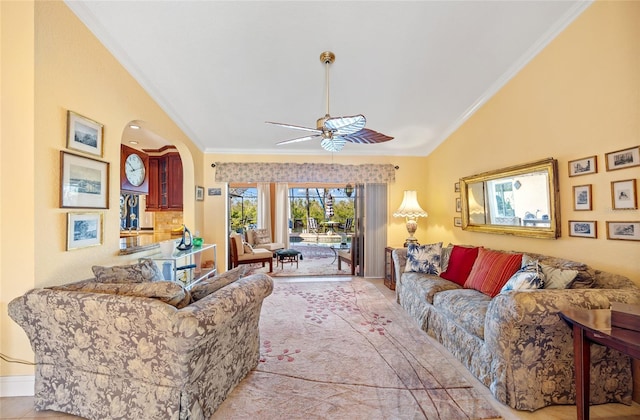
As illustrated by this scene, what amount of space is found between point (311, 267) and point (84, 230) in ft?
15.1

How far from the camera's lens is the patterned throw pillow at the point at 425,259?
Result: 3.46 meters

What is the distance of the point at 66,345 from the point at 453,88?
4452 millimetres

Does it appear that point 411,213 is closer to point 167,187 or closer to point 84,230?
point 84,230

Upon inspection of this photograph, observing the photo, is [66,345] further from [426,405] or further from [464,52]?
[464,52]

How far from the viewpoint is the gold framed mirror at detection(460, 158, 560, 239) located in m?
2.64

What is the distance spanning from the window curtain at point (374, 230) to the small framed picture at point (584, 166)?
3.04 metres

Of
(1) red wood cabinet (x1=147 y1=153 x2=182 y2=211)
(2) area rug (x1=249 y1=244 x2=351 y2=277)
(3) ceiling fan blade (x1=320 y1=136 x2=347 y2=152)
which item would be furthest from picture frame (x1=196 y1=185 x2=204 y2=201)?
(3) ceiling fan blade (x1=320 y1=136 x2=347 y2=152)

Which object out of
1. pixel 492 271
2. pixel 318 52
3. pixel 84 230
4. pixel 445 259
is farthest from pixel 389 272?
pixel 84 230

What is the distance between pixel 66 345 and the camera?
5.34 feet

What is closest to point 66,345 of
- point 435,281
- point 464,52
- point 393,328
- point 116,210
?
point 116,210

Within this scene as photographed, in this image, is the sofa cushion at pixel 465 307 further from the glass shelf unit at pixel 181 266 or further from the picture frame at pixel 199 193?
the picture frame at pixel 199 193

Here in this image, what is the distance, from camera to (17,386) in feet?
6.20

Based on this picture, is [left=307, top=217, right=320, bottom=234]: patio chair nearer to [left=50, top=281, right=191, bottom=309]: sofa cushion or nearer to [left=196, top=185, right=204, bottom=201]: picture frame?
[left=196, top=185, right=204, bottom=201]: picture frame

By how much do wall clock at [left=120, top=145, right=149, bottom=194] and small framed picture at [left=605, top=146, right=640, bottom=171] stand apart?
211 inches
